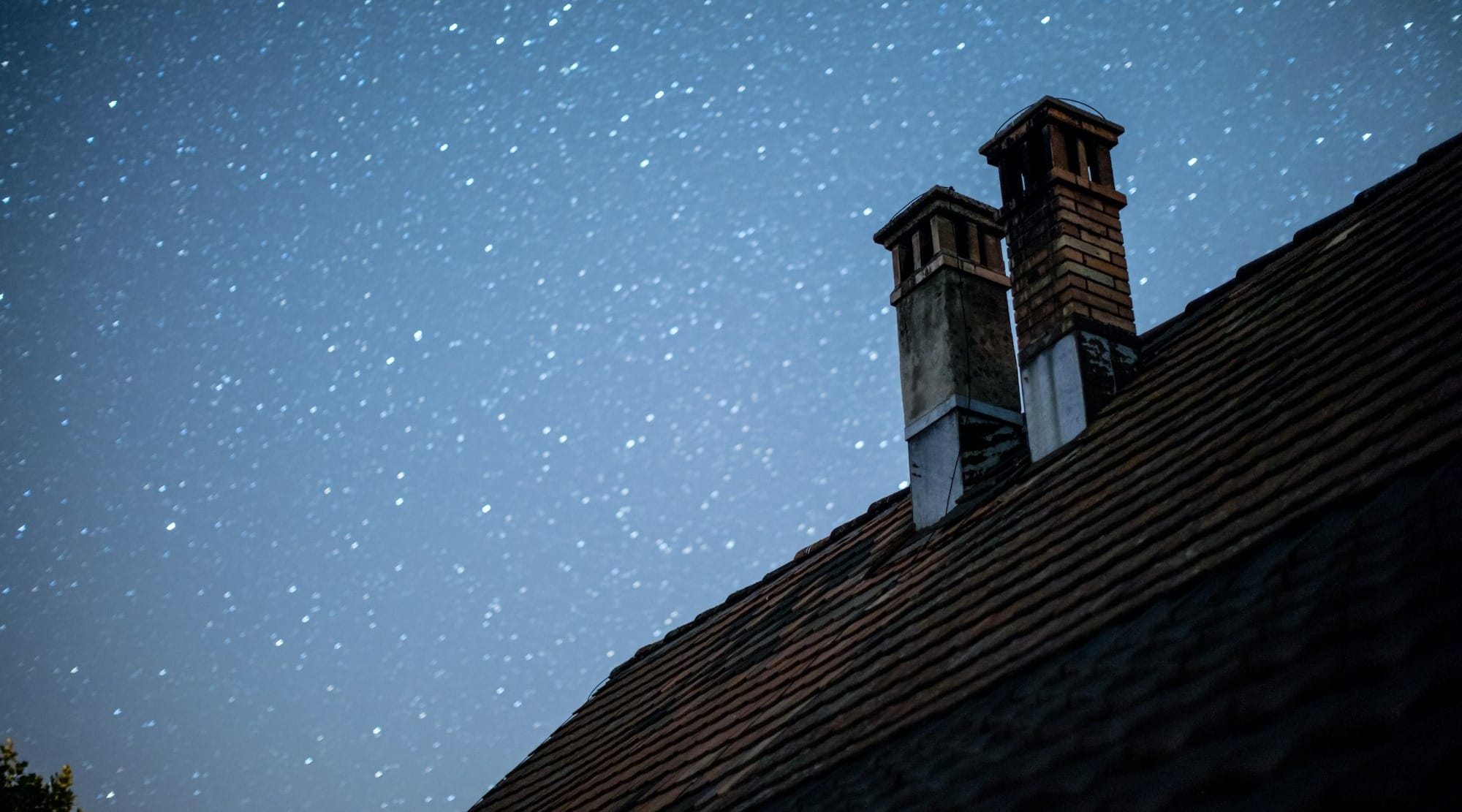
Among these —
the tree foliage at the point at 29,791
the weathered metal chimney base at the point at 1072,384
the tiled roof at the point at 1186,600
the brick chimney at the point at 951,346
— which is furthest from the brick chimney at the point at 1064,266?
the tree foliage at the point at 29,791

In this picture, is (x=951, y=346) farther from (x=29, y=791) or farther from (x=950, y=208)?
(x=29, y=791)

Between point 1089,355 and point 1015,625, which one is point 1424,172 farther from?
point 1015,625

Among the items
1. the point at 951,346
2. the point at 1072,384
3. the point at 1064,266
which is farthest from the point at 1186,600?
the point at 951,346

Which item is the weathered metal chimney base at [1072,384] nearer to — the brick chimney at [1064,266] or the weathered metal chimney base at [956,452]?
the brick chimney at [1064,266]

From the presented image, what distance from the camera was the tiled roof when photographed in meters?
2.87

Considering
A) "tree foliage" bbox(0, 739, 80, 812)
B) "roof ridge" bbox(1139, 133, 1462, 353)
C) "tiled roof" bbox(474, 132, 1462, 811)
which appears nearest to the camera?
"tiled roof" bbox(474, 132, 1462, 811)

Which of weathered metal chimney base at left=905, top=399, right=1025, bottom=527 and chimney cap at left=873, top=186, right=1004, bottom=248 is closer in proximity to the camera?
weathered metal chimney base at left=905, top=399, right=1025, bottom=527

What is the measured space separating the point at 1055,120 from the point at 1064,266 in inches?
39.5

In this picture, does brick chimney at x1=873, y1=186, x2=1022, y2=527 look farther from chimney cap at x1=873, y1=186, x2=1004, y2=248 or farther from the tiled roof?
the tiled roof

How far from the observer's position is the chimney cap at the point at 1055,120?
704cm

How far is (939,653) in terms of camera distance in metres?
4.84

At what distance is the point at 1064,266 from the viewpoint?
21.4ft

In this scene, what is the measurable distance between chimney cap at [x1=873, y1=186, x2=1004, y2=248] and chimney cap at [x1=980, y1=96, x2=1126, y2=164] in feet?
1.62

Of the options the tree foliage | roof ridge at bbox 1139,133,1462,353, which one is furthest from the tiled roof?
the tree foliage
